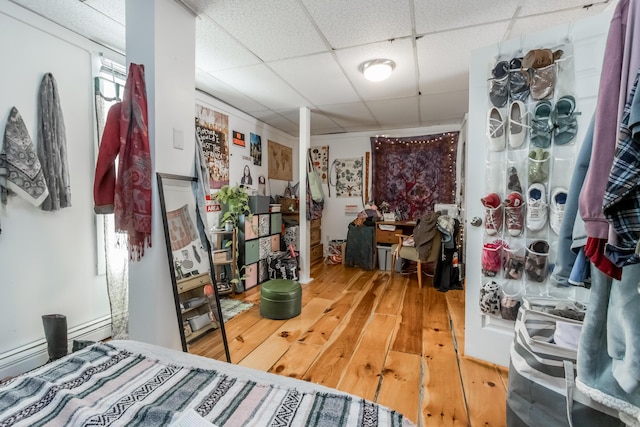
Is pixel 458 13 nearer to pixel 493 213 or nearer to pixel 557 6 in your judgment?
pixel 557 6

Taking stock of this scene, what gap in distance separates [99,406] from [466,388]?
181cm

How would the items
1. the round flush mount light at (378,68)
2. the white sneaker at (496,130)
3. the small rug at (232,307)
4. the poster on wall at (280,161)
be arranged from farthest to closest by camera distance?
the poster on wall at (280,161) < the small rug at (232,307) < the round flush mount light at (378,68) < the white sneaker at (496,130)

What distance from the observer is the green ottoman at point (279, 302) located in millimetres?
2633

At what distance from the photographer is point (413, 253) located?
12.1 feet

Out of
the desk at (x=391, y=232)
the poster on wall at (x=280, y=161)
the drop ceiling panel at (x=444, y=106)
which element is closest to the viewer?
the drop ceiling panel at (x=444, y=106)

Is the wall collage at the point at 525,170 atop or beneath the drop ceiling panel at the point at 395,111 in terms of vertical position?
beneath

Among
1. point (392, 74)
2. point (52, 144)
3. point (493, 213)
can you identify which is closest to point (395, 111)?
point (392, 74)

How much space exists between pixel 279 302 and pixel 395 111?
9.43ft

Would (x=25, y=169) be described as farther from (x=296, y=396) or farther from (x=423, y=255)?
(x=423, y=255)

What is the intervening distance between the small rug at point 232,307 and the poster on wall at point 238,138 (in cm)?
200

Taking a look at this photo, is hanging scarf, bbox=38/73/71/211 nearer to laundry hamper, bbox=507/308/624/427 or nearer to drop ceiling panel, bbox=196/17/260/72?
drop ceiling panel, bbox=196/17/260/72

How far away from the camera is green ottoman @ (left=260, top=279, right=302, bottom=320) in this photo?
2.63 m

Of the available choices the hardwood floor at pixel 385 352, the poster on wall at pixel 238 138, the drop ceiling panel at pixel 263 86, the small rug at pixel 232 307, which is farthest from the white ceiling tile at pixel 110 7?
the small rug at pixel 232 307

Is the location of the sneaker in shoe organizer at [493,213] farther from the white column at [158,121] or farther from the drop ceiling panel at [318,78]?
the white column at [158,121]
